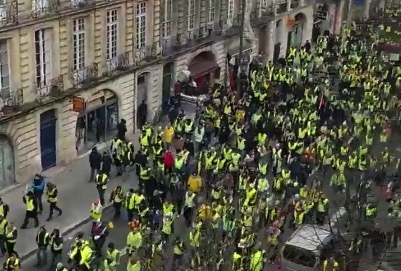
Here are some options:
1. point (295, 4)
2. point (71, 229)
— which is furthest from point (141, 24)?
point (295, 4)

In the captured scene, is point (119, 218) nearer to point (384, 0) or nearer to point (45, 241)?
point (45, 241)

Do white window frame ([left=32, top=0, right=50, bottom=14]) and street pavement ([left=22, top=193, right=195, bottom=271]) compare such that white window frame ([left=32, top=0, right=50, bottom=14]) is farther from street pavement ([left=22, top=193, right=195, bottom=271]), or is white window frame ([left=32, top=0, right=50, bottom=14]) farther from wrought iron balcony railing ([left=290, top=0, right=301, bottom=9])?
wrought iron balcony railing ([left=290, top=0, right=301, bottom=9])

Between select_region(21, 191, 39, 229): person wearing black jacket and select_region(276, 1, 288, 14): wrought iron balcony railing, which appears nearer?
select_region(21, 191, 39, 229): person wearing black jacket

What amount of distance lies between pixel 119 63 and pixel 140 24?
2.50m

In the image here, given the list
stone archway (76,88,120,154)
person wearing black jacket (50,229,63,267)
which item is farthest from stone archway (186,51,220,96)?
person wearing black jacket (50,229,63,267)

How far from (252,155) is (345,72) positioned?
1445 centimetres

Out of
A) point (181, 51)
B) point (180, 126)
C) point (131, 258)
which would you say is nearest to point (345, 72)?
point (181, 51)

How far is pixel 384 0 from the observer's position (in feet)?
232

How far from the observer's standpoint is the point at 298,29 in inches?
2128

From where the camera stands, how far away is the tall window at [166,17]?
121ft

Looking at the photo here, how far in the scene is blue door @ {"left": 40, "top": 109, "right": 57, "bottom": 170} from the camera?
1193 inches

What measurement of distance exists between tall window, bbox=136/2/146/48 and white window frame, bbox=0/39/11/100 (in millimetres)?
8447

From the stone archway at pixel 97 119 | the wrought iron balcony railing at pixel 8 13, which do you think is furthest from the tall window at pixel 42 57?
the stone archway at pixel 97 119

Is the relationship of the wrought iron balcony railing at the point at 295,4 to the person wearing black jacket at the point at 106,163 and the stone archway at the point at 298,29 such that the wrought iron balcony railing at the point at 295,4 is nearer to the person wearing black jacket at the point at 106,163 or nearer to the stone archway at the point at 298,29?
the stone archway at the point at 298,29
